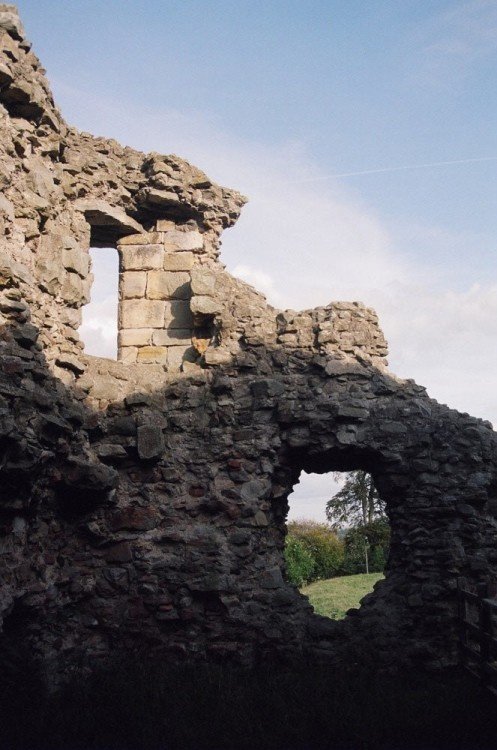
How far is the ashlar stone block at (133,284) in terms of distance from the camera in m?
8.40

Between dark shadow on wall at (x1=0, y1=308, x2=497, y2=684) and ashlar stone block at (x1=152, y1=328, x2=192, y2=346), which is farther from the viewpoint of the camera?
ashlar stone block at (x1=152, y1=328, x2=192, y2=346)

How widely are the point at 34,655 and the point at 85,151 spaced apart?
207 inches

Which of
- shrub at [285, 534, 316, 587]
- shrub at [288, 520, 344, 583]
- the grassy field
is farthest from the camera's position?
shrub at [288, 520, 344, 583]

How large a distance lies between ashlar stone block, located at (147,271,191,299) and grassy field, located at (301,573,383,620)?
4.91 m

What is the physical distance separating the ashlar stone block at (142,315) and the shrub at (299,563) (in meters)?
12.4

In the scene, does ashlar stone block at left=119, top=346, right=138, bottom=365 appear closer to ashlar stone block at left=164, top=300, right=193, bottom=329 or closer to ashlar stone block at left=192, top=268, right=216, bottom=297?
ashlar stone block at left=164, top=300, right=193, bottom=329

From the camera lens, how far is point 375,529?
21.6m

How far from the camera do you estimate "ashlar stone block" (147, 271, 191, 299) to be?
838 centimetres

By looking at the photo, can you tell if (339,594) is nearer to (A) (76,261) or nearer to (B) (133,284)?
(B) (133,284)

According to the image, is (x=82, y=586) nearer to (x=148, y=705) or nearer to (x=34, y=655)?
(x=34, y=655)

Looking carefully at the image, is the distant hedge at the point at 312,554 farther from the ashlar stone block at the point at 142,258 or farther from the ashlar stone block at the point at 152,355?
the ashlar stone block at the point at 142,258

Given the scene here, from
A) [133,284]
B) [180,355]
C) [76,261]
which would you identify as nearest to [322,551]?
[180,355]

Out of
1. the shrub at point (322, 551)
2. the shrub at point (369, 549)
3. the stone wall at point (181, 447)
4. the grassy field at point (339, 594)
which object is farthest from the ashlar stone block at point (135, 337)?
the shrub at point (369, 549)

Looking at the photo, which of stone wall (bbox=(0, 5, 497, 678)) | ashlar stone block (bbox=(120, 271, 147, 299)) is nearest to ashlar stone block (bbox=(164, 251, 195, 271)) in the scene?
stone wall (bbox=(0, 5, 497, 678))
